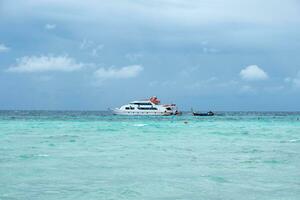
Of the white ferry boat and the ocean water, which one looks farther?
the white ferry boat

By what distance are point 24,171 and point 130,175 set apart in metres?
3.62

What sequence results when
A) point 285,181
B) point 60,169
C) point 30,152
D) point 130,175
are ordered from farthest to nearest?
point 30,152
point 60,169
point 130,175
point 285,181

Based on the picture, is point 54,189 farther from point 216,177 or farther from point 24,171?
point 216,177

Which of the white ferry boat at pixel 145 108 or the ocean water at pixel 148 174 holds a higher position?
the white ferry boat at pixel 145 108

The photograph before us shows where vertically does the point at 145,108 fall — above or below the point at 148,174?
above

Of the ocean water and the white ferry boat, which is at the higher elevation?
the white ferry boat

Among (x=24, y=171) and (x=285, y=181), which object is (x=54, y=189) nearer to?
(x=24, y=171)

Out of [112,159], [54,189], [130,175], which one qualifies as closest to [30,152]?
[112,159]

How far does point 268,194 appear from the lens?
1243 centimetres

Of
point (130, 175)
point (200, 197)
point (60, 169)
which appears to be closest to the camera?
point (200, 197)

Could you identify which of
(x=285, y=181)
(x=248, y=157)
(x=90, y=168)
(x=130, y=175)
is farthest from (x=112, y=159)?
(x=285, y=181)

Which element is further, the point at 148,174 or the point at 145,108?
the point at 145,108

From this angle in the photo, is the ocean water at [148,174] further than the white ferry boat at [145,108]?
No

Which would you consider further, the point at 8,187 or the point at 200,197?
the point at 8,187
